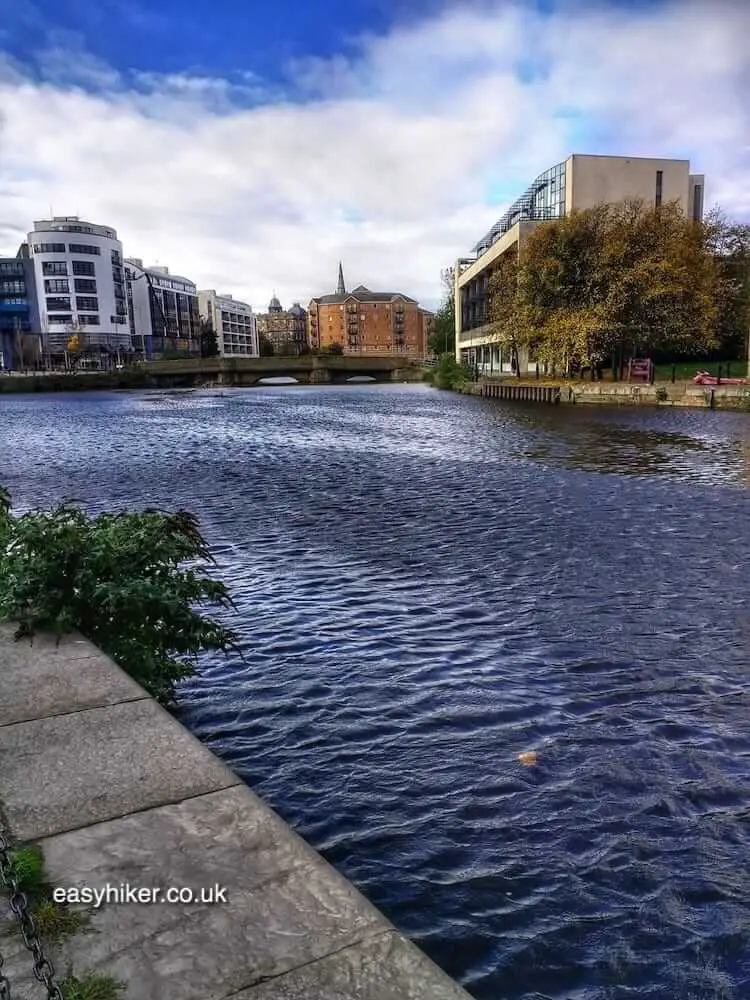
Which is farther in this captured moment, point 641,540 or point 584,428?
point 584,428

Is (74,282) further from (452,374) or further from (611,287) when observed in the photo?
(611,287)

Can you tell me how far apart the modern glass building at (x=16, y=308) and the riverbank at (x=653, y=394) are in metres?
108

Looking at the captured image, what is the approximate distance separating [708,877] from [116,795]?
3.21 m

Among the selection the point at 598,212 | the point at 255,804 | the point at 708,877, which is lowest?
the point at 708,877

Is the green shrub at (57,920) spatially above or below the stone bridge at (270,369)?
below

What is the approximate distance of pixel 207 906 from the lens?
2.91 metres

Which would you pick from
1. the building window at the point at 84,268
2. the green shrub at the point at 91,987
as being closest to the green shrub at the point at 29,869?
the green shrub at the point at 91,987

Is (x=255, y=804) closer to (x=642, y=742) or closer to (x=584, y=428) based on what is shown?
(x=642, y=742)

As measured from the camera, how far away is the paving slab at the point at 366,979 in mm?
2477

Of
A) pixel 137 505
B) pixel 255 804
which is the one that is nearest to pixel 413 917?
pixel 255 804

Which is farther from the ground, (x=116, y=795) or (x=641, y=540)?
(x=116, y=795)

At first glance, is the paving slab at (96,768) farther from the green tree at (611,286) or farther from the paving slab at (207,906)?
the green tree at (611,286)

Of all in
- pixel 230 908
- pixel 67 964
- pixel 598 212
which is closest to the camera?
pixel 67 964

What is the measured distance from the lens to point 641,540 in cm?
1228
